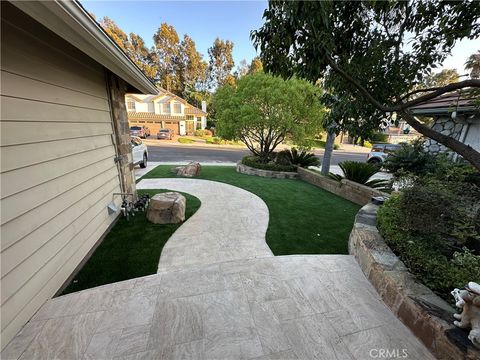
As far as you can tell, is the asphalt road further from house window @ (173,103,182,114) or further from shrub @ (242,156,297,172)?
house window @ (173,103,182,114)

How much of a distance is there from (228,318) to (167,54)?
3340cm

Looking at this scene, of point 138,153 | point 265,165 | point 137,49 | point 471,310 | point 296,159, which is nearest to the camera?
point 471,310

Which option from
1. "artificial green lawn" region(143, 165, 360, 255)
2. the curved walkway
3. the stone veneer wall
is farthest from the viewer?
the stone veneer wall

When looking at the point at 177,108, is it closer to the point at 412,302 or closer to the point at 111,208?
the point at 111,208

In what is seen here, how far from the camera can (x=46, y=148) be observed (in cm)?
212

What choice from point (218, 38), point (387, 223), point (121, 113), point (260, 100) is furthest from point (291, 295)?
point (218, 38)

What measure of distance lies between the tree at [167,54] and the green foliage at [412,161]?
31.1 meters

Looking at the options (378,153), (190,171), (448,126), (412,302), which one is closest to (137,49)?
(190,171)

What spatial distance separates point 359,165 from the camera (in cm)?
610

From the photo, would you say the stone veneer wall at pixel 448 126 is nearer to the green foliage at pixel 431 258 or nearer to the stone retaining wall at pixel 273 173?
the stone retaining wall at pixel 273 173

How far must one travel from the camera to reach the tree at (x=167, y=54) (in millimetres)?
26438

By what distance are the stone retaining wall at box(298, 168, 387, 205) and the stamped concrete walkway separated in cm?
329

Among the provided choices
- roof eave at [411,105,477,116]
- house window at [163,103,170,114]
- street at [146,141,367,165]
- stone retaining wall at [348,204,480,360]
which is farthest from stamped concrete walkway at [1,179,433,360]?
house window at [163,103,170,114]

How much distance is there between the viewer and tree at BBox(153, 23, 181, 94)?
26438 mm
